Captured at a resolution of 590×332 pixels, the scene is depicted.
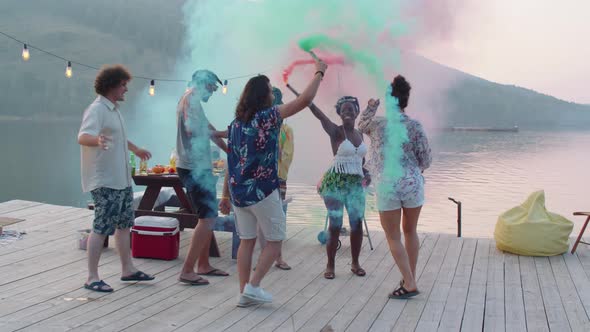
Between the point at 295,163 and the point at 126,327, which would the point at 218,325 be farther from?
the point at 295,163

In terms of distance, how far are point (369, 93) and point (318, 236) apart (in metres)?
1.89

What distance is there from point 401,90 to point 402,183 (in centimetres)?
70

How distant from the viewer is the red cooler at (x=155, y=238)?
5.68m

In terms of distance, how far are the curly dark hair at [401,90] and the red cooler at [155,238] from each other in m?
2.42

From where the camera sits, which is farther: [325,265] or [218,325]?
[325,265]

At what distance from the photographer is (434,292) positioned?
193 inches

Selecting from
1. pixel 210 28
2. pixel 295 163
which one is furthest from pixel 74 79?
pixel 210 28

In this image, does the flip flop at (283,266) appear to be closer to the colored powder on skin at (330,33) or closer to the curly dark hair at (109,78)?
the colored powder on skin at (330,33)

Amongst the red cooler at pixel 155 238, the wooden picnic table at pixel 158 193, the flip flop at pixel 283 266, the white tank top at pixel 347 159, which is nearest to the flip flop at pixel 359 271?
the flip flop at pixel 283 266

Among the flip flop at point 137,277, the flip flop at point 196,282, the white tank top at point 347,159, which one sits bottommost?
the flip flop at point 196,282

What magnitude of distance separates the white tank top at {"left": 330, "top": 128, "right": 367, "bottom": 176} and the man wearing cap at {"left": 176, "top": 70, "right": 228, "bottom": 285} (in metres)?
1.06

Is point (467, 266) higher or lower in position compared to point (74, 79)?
lower

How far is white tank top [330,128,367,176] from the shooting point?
5.09 meters

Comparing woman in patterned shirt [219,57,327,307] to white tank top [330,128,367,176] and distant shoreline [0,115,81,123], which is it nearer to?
white tank top [330,128,367,176]
